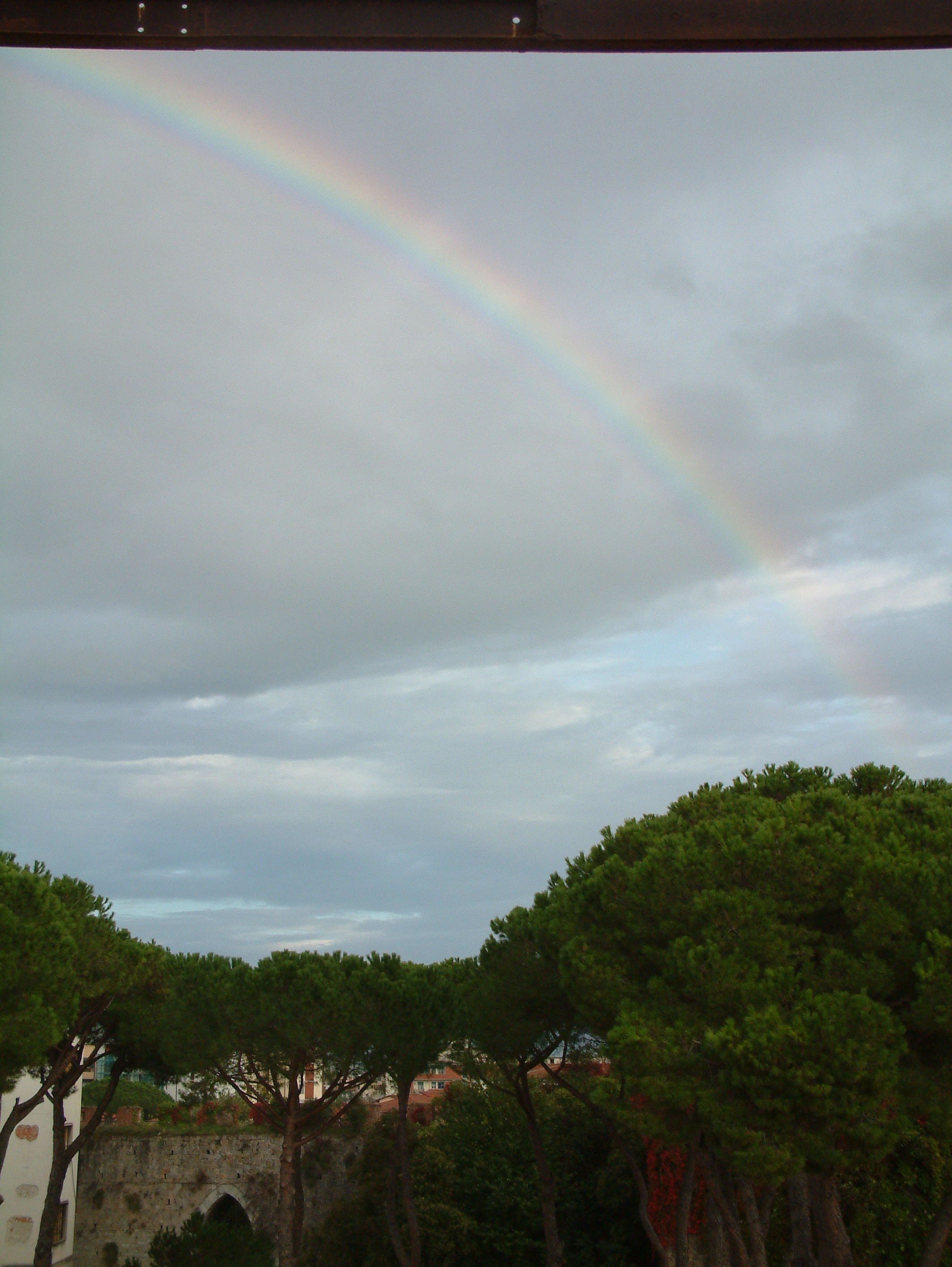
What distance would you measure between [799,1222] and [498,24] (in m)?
17.4

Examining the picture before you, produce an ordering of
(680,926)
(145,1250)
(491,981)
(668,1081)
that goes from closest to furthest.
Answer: (668,1081)
(680,926)
(491,981)
(145,1250)

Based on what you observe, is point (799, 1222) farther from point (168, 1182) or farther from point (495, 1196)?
point (168, 1182)

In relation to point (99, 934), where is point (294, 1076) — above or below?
below

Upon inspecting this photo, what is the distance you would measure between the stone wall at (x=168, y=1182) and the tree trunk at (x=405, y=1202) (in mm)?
4653

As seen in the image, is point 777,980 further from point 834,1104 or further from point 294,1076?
point 294,1076

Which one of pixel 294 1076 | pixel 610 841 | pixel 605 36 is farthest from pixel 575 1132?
pixel 605 36

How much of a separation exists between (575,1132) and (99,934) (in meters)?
12.2

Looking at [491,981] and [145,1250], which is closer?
[491,981]

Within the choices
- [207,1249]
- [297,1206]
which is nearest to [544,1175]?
[297,1206]

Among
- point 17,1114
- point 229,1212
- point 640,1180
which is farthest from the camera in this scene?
Answer: point 229,1212

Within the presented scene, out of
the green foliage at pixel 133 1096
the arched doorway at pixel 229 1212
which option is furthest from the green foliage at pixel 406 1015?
the green foliage at pixel 133 1096

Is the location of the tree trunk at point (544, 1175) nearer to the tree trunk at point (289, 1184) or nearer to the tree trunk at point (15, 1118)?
the tree trunk at point (289, 1184)

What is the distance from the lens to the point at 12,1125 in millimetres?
18875

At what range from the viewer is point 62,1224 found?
87.0ft
